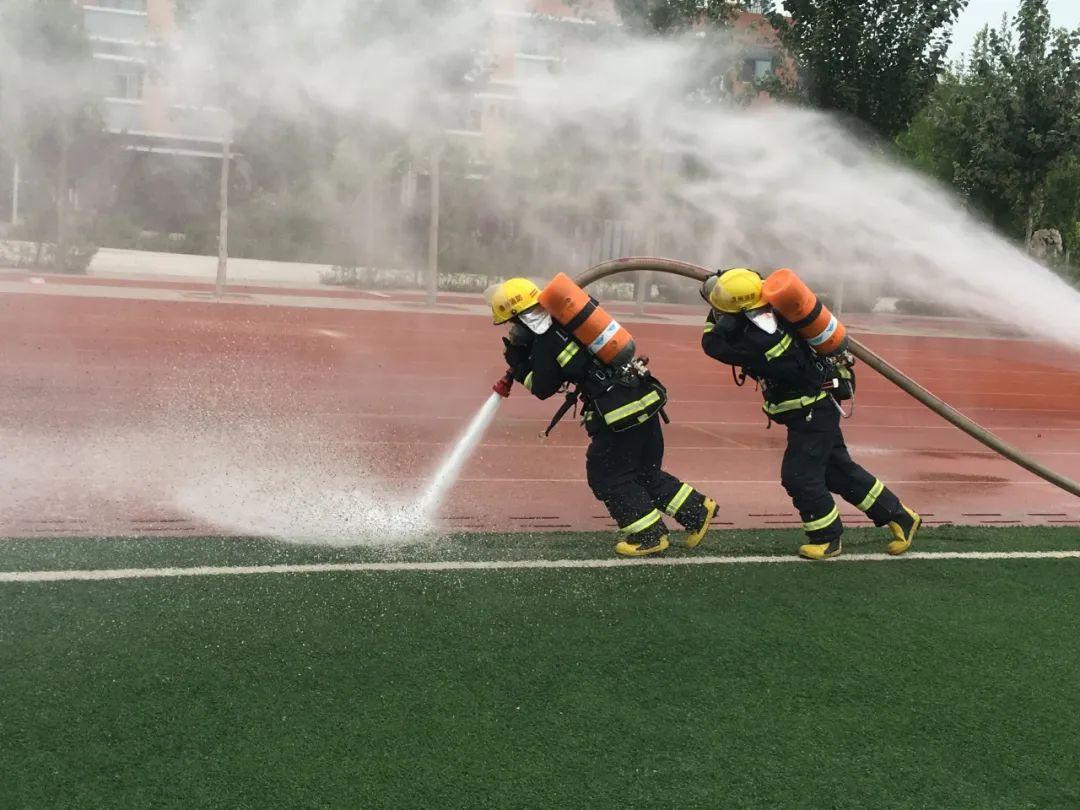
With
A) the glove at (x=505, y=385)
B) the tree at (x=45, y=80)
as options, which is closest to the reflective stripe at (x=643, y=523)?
the glove at (x=505, y=385)

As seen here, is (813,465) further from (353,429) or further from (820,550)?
(353,429)

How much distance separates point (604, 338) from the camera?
6648 mm

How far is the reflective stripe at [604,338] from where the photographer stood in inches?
261

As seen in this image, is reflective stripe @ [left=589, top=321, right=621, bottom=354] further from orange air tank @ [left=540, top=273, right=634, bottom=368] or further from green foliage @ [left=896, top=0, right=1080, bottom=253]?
green foliage @ [left=896, top=0, right=1080, bottom=253]

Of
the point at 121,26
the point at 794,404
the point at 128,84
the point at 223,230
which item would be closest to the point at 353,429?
the point at 128,84

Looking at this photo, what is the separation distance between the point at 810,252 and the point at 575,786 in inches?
535

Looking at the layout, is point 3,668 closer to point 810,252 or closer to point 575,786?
point 575,786

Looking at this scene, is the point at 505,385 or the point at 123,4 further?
the point at 123,4

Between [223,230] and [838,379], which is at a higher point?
[223,230]

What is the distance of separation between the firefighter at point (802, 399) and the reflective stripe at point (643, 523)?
851mm

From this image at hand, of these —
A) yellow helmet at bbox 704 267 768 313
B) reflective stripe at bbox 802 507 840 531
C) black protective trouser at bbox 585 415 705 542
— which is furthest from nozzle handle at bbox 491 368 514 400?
reflective stripe at bbox 802 507 840 531

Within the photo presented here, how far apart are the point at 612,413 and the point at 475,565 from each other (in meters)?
1.20

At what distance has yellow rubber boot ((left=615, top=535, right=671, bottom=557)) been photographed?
6.90m

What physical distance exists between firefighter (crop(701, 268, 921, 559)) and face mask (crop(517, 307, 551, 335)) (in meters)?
0.99
